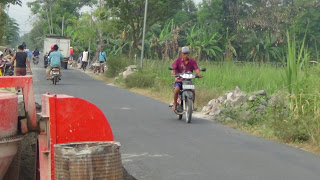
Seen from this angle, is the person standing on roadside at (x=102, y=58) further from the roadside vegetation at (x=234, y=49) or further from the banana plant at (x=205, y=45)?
the banana plant at (x=205, y=45)

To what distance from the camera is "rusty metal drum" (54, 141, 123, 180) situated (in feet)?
13.6

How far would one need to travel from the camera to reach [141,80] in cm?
2791

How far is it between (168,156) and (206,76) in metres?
15.0

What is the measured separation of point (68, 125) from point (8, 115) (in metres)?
0.44

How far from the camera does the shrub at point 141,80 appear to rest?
2769 cm

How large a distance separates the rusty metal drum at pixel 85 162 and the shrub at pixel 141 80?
23073 mm

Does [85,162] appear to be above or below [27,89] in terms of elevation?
below

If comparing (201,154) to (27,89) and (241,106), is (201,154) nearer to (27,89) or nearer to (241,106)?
(27,89)

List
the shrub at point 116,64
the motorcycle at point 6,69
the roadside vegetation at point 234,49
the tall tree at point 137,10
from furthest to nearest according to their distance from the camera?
1. the tall tree at point 137,10
2. the shrub at point 116,64
3. the motorcycle at point 6,69
4. the roadside vegetation at point 234,49

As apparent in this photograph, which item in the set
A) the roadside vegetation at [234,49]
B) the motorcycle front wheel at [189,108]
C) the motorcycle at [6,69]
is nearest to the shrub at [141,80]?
the roadside vegetation at [234,49]

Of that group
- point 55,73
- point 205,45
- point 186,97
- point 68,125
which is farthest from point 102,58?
point 68,125

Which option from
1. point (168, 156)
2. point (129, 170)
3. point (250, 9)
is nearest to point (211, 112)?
point (168, 156)

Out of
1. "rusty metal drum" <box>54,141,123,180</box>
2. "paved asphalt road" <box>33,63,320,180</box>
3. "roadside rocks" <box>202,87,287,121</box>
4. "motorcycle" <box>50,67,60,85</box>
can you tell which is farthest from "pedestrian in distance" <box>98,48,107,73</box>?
"rusty metal drum" <box>54,141,123,180</box>

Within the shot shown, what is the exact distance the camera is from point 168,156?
9031mm
